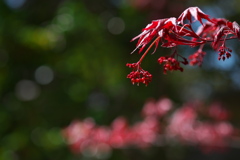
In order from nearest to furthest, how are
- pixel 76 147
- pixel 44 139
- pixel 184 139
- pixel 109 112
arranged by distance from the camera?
pixel 184 139 < pixel 76 147 < pixel 44 139 < pixel 109 112

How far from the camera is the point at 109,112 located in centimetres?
331

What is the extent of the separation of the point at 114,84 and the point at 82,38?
422 millimetres

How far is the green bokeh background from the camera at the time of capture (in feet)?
10.2

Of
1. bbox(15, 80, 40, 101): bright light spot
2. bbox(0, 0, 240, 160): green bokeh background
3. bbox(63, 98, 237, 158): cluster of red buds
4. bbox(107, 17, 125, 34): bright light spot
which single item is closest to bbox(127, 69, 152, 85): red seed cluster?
bbox(63, 98, 237, 158): cluster of red buds

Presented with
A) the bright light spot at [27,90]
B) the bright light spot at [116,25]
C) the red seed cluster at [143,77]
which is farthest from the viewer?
the bright light spot at [27,90]

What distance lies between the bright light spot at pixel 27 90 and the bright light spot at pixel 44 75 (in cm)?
8

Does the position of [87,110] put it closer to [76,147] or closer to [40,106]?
[40,106]

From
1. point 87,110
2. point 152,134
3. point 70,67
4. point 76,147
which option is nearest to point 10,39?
point 70,67

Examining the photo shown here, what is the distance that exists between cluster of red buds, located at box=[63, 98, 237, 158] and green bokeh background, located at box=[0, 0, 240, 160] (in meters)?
0.51

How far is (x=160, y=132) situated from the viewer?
260cm

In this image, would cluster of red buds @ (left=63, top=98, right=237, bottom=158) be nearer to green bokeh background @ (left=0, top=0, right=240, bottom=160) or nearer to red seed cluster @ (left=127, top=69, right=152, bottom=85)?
green bokeh background @ (left=0, top=0, right=240, bottom=160)

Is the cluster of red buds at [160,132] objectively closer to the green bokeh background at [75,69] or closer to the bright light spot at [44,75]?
the green bokeh background at [75,69]

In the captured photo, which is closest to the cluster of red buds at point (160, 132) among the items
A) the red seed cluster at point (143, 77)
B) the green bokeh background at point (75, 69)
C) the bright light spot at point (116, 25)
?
the green bokeh background at point (75, 69)

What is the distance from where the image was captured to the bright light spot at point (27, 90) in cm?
347
